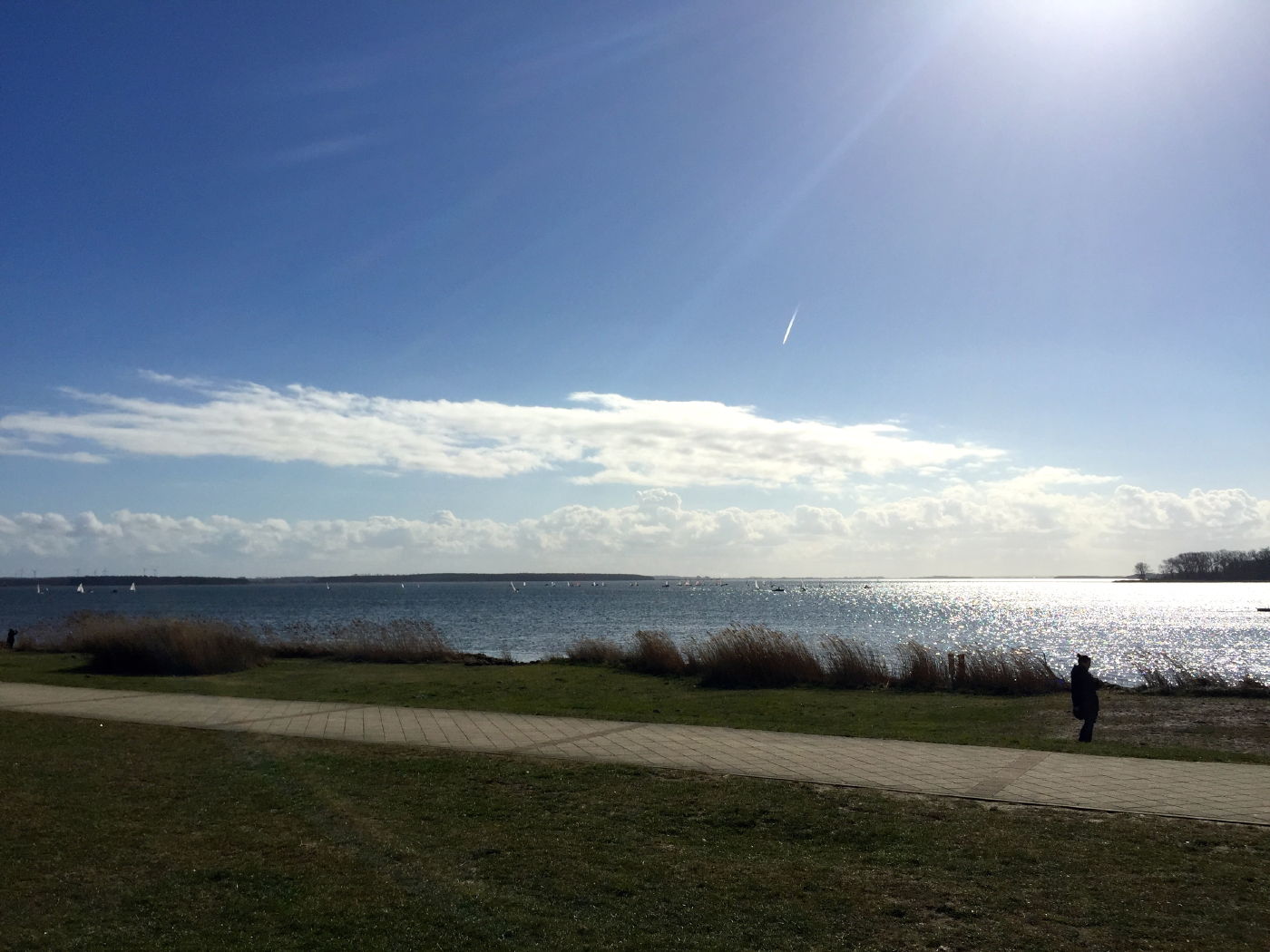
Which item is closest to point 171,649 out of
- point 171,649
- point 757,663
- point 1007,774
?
point 171,649

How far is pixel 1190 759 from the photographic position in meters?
10.2

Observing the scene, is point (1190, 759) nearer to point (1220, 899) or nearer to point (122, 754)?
point (1220, 899)

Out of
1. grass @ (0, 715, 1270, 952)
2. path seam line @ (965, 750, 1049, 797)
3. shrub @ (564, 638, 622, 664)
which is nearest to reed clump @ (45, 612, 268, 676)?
shrub @ (564, 638, 622, 664)

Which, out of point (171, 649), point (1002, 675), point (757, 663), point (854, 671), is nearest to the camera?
point (1002, 675)

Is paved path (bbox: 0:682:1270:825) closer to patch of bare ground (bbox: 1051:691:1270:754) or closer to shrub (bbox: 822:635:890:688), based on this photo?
patch of bare ground (bbox: 1051:691:1270:754)

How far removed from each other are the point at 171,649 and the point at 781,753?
17.1 metres

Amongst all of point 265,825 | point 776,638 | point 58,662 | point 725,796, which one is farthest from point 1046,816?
point 58,662

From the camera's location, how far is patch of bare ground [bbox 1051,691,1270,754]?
12.4 metres

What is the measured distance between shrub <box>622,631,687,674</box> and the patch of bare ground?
9.44 m

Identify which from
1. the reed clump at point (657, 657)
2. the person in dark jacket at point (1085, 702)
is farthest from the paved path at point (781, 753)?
the reed clump at point (657, 657)

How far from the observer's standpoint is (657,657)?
75.2ft

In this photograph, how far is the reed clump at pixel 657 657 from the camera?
22.6 meters

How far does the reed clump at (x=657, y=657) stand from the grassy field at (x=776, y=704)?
625 mm

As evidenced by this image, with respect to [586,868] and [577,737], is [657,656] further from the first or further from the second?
[586,868]
